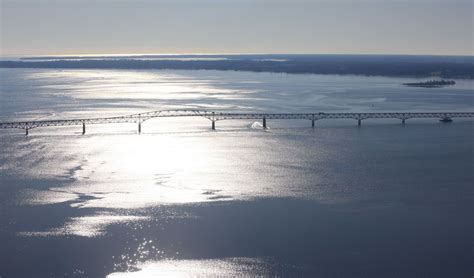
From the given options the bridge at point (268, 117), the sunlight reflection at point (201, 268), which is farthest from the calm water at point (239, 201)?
the bridge at point (268, 117)

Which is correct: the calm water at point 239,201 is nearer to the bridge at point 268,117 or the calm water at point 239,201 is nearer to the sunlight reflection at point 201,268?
the sunlight reflection at point 201,268

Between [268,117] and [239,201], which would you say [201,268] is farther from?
[268,117]

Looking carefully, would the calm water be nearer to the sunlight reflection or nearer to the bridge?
the sunlight reflection

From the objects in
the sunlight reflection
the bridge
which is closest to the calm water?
the sunlight reflection

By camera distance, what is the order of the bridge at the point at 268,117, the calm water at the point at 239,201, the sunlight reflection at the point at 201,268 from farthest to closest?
the bridge at the point at 268,117
the calm water at the point at 239,201
the sunlight reflection at the point at 201,268

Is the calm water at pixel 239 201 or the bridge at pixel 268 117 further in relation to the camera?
the bridge at pixel 268 117

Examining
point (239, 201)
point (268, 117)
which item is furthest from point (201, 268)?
point (268, 117)

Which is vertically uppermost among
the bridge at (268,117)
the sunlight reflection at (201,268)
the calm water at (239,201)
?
the bridge at (268,117)

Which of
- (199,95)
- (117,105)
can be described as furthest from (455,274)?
(199,95)

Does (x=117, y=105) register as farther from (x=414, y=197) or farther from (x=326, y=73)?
(x=326, y=73)
